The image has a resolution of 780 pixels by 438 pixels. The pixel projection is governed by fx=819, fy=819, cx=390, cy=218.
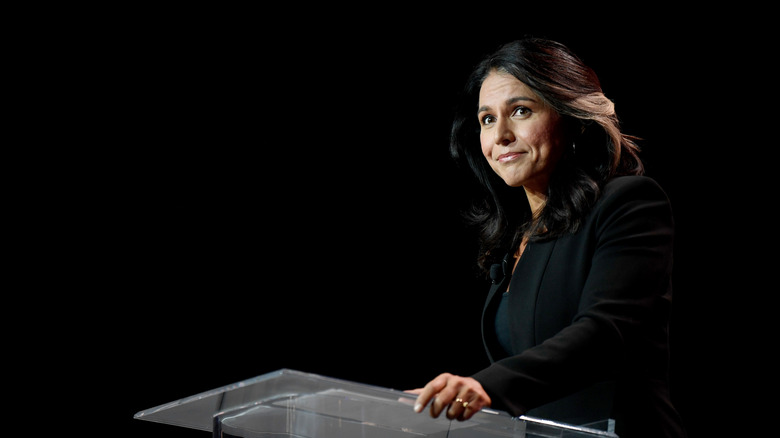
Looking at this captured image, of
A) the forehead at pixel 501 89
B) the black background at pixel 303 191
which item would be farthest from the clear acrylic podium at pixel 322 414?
the black background at pixel 303 191

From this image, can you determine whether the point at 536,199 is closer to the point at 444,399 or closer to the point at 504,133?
the point at 504,133

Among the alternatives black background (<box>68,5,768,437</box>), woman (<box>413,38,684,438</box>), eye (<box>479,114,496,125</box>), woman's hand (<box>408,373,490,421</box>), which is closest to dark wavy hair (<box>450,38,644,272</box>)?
woman (<box>413,38,684,438</box>)

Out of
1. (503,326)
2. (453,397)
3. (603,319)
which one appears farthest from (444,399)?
(503,326)

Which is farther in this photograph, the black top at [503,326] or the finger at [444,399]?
the black top at [503,326]

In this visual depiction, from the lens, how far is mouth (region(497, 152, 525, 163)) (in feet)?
5.98

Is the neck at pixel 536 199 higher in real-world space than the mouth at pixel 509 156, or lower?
lower

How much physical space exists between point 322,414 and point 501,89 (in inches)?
36.3

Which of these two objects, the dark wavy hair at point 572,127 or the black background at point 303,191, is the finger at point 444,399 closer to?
the dark wavy hair at point 572,127

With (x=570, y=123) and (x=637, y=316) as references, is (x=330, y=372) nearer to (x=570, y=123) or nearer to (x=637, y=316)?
(x=570, y=123)

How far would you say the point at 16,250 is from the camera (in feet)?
9.37

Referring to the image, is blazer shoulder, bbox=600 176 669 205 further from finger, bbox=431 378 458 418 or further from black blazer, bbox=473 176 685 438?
finger, bbox=431 378 458 418

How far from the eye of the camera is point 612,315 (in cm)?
140

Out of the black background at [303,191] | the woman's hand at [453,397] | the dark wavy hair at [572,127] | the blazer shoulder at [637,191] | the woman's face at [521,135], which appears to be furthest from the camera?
the black background at [303,191]

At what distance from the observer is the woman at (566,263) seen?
1309mm
